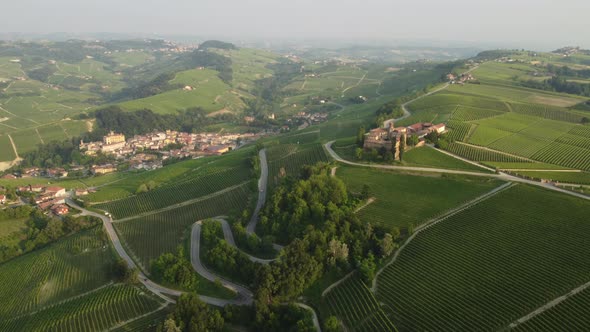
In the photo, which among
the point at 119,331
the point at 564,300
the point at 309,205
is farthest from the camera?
the point at 309,205

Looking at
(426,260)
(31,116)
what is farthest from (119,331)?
(31,116)

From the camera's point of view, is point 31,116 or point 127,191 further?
point 31,116

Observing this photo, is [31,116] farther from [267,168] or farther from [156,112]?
[267,168]

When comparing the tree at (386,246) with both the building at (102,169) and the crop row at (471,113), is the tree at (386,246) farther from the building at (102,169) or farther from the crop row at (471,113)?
the building at (102,169)

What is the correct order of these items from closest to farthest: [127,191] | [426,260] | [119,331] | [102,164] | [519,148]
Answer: [119,331] → [426,260] → [519,148] → [127,191] → [102,164]

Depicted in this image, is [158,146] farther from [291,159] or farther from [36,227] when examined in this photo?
[291,159]

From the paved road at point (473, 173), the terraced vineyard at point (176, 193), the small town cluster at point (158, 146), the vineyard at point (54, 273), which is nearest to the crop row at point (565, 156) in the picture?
the paved road at point (473, 173)

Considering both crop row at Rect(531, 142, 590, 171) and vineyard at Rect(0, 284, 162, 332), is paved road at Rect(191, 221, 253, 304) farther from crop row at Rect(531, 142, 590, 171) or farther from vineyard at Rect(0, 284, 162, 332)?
crop row at Rect(531, 142, 590, 171)

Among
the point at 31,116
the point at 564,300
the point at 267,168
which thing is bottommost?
the point at 31,116
